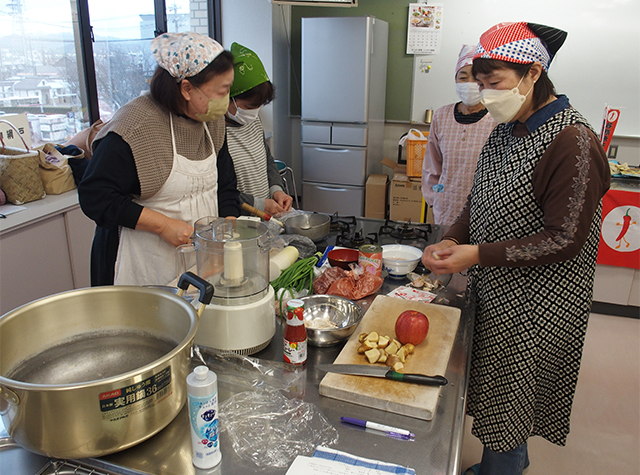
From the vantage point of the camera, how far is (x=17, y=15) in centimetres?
294

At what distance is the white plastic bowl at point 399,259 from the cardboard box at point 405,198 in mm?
2587

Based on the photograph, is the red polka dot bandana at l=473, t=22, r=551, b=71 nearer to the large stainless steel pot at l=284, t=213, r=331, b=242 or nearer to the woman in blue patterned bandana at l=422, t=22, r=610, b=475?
the woman in blue patterned bandana at l=422, t=22, r=610, b=475

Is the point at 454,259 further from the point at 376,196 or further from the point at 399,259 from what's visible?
the point at 376,196

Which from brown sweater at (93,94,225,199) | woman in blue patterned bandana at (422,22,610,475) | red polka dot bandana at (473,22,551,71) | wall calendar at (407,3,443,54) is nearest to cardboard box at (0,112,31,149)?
brown sweater at (93,94,225,199)

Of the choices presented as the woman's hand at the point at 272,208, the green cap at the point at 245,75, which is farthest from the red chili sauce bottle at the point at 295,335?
the green cap at the point at 245,75

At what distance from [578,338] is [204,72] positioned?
1458 mm

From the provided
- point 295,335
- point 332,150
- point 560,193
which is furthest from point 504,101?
point 332,150

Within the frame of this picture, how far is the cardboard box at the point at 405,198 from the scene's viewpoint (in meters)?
4.41

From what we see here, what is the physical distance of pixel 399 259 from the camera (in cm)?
175

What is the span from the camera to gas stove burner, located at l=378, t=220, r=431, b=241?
79.6 inches

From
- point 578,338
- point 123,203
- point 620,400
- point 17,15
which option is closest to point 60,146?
point 17,15

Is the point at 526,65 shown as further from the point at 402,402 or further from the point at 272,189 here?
the point at 272,189

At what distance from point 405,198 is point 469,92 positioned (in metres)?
2.00

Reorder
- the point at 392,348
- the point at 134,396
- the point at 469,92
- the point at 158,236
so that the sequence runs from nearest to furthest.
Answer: the point at 134,396 → the point at 392,348 → the point at 158,236 → the point at 469,92
